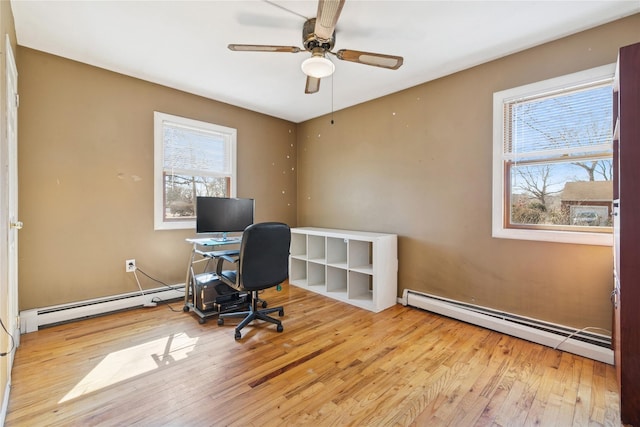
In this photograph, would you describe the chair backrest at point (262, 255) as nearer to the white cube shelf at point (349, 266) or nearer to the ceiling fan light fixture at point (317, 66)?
the white cube shelf at point (349, 266)

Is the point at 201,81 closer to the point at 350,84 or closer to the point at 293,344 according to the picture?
the point at 350,84

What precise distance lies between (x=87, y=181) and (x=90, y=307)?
1.22 metres

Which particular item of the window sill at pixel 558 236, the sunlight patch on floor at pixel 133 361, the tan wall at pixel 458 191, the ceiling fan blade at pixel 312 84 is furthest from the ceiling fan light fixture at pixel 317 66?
the sunlight patch on floor at pixel 133 361

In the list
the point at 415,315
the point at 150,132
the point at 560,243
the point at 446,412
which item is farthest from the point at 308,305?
the point at 150,132

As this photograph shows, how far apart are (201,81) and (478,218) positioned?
3.19m

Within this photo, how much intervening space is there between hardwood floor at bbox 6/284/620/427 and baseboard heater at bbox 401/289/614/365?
3.1 inches

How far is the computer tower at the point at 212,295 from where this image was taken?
2869 millimetres

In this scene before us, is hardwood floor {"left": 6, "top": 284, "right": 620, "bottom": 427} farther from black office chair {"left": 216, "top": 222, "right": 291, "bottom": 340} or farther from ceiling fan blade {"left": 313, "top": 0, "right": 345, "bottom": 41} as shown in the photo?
ceiling fan blade {"left": 313, "top": 0, "right": 345, "bottom": 41}

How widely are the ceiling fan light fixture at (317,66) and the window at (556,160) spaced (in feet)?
5.36

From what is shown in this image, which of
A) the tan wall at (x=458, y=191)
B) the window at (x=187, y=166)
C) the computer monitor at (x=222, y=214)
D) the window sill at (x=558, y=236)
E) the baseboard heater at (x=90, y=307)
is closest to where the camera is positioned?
the window sill at (x=558, y=236)

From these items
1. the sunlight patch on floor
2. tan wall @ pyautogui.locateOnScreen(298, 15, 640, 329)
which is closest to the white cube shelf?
tan wall @ pyautogui.locateOnScreen(298, 15, 640, 329)

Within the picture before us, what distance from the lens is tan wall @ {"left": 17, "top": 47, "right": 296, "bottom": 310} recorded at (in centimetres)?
256

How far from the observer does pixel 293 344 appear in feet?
7.73

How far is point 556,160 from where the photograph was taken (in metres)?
2.37
